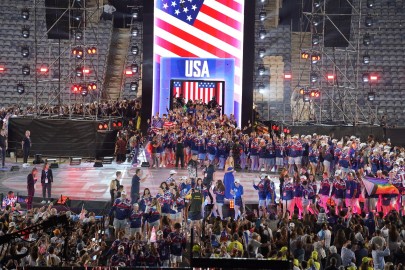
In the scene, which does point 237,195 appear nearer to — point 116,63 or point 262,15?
point 262,15

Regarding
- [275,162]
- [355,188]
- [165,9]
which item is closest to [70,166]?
[275,162]

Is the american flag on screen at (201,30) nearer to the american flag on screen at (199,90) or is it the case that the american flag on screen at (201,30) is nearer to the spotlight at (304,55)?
the american flag on screen at (199,90)

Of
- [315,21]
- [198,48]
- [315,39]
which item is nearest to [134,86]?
[198,48]

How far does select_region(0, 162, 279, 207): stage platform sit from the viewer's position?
76.7 feet

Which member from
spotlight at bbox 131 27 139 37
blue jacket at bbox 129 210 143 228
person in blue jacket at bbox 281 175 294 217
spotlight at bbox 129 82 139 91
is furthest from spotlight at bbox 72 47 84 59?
blue jacket at bbox 129 210 143 228

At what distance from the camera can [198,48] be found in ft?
118

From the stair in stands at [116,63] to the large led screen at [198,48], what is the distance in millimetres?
6491

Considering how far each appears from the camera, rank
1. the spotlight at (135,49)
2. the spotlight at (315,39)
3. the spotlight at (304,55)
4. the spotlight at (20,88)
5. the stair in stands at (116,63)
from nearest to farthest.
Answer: the spotlight at (304,55) < the spotlight at (315,39) < the spotlight at (20,88) < the spotlight at (135,49) < the stair in stands at (116,63)

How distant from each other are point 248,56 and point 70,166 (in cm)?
1159

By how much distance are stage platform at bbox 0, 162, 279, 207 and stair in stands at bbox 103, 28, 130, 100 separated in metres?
13.5

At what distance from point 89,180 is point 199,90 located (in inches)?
470

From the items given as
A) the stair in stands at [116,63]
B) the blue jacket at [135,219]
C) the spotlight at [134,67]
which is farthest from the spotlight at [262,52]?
the blue jacket at [135,219]

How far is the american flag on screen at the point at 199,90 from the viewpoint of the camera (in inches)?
1426

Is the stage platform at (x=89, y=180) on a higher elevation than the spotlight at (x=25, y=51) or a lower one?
lower
